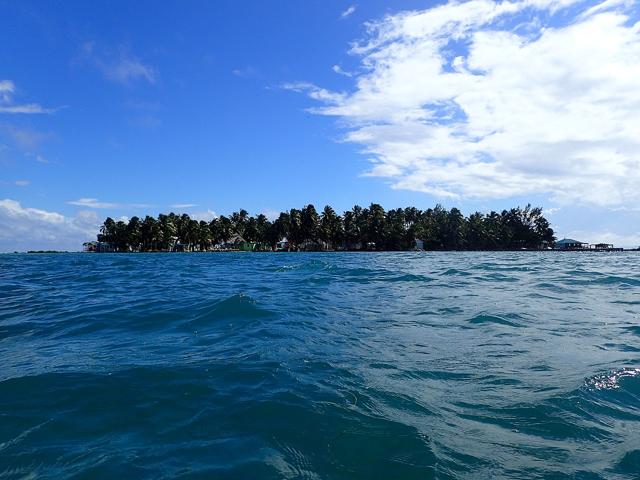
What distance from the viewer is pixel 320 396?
16.9 feet

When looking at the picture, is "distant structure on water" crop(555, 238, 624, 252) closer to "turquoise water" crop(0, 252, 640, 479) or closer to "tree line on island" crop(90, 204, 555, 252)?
"tree line on island" crop(90, 204, 555, 252)

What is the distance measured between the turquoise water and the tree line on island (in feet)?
407

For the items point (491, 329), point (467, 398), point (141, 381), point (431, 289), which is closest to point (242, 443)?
point (141, 381)

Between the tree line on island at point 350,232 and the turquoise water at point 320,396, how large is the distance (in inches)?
4880

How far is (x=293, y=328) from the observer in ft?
29.7

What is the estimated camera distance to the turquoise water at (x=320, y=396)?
147 inches

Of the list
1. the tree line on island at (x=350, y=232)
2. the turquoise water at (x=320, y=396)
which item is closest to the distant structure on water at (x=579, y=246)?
the tree line on island at (x=350, y=232)

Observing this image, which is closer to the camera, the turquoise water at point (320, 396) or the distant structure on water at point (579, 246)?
the turquoise water at point (320, 396)

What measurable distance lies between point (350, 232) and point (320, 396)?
131795 mm

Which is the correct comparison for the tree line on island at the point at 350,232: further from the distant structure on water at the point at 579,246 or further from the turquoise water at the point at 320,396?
the turquoise water at the point at 320,396

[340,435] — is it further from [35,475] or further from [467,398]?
[35,475]

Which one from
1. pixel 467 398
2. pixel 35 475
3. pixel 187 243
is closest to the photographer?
pixel 35 475

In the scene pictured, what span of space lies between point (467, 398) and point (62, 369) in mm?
5666

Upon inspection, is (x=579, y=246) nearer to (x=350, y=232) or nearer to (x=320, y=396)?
(x=350, y=232)
